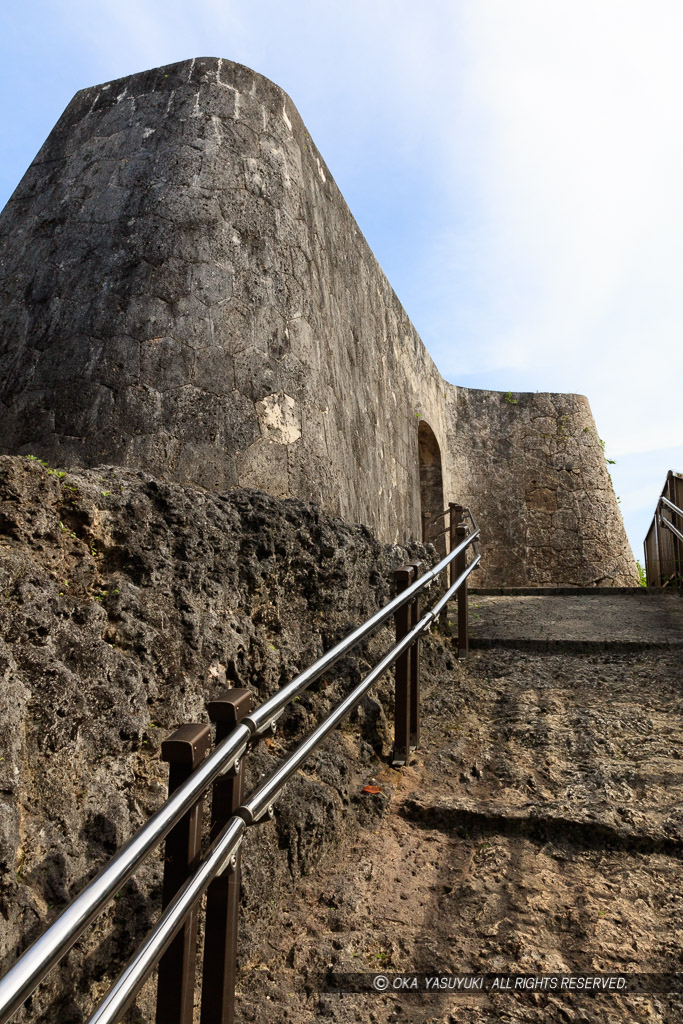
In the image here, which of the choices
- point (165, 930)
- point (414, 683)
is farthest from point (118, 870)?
point (414, 683)

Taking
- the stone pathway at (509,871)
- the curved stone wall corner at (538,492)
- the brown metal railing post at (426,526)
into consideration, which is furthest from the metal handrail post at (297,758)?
the curved stone wall corner at (538,492)

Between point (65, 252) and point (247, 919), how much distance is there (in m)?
2.75

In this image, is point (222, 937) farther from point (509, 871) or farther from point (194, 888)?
point (509, 871)

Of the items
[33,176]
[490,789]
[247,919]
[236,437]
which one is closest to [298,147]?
[33,176]

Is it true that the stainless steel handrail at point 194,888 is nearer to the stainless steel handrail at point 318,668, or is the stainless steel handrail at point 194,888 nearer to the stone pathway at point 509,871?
the stainless steel handrail at point 318,668

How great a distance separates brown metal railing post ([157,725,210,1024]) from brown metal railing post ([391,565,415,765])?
1491 millimetres

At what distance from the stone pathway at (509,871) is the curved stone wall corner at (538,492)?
6430mm

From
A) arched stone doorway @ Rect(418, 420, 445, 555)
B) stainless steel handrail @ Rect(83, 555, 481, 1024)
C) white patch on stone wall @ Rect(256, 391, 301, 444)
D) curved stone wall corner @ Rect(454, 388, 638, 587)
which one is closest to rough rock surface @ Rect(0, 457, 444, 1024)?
stainless steel handrail @ Rect(83, 555, 481, 1024)

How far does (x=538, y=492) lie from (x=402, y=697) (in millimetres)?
7962

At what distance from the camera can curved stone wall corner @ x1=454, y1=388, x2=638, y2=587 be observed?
381 inches

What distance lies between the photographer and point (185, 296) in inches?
118

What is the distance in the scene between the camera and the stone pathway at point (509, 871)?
1.56 m

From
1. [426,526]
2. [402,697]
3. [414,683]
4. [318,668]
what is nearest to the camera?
[318,668]

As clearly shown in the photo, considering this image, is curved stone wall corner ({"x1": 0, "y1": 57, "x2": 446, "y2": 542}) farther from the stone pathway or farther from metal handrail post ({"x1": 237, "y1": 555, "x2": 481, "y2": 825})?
the stone pathway
